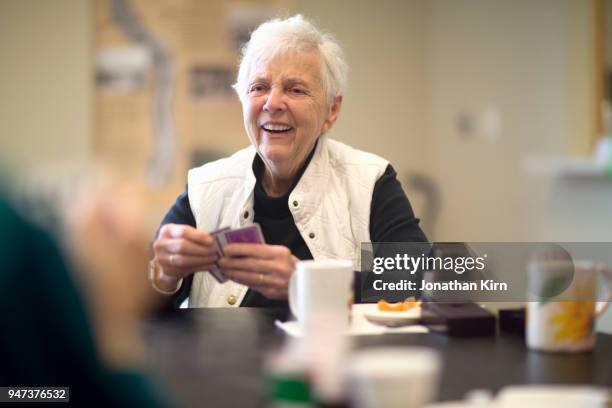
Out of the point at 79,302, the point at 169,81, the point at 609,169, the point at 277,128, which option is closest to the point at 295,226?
the point at 277,128

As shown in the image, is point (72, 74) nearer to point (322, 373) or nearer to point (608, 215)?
point (608, 215)

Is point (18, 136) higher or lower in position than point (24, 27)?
lower

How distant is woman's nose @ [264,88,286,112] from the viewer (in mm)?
2082

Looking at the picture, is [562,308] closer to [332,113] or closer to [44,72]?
[332,113]

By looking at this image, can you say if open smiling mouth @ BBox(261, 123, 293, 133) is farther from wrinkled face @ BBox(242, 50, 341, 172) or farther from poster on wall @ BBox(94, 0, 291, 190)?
poster on wall @ BBox(94, 0, 291, 190)

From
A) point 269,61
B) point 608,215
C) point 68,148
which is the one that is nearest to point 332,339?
point 269,61

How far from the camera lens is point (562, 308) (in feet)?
3.96

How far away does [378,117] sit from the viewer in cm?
471

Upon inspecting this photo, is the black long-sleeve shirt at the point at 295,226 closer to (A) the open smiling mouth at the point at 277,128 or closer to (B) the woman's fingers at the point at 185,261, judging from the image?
(A) the open smiling mouth at the point at 277,128

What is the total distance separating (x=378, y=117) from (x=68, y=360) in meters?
4.25

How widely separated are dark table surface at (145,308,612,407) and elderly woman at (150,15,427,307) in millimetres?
562

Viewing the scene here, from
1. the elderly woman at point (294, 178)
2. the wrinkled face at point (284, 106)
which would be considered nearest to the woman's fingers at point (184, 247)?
the elderly woman at point (294, 178)

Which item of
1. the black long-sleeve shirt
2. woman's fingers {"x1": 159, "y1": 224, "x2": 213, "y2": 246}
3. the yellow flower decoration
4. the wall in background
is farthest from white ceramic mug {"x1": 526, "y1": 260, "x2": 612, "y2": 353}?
the wall in background

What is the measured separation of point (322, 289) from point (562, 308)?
1.27 feet
